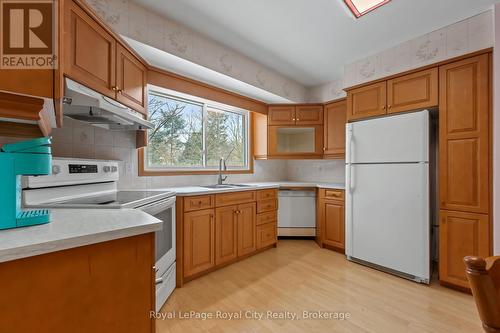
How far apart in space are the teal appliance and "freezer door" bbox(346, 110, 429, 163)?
8.60 feet

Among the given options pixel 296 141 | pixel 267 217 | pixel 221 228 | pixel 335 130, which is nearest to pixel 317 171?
pixel 296 141

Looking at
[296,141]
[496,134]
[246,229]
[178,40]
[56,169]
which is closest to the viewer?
[56,169]

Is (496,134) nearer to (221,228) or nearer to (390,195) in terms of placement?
(390,195)

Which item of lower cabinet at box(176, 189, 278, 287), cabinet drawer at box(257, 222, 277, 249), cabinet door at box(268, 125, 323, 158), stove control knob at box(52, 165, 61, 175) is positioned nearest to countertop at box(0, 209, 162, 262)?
A: stove control knob at box(52, 165, 61, 175)

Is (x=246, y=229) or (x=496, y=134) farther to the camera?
(x=246, y=229)

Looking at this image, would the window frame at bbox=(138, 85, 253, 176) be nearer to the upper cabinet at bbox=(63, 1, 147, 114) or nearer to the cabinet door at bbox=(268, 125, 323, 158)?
the cabinet door at bbox=(268, 125, 323, 158)

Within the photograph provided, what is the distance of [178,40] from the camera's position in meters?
2.04

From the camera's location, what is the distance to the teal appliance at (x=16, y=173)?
709 millimetres

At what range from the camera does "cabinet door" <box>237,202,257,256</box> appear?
8.53ft

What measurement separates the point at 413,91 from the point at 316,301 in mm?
2174

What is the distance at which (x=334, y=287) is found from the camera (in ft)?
6.73

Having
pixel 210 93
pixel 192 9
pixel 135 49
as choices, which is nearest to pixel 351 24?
pixel 192 9

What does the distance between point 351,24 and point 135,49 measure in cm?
197

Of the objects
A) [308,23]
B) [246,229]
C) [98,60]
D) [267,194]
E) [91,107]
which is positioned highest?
[308,23]
